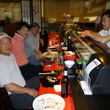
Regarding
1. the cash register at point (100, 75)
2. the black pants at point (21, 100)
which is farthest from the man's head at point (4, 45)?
the cash register at point (100, 75)

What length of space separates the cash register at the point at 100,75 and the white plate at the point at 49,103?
32cm

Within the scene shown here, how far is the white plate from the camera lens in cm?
120

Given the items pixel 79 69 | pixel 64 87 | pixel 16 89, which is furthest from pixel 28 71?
pixel 64 87

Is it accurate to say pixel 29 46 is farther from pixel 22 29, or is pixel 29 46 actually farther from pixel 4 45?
pixel 4 45

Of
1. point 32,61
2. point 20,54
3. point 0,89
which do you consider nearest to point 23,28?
point 20,54

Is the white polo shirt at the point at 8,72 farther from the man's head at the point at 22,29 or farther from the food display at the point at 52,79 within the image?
the man's head at the point at 22,29

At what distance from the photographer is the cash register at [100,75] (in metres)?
1.07

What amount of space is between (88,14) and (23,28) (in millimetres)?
7524

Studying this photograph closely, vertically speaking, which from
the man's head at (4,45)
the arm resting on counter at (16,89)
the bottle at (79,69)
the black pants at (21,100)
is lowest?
the black pants at (21,100)

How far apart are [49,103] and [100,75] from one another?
21.1 inches

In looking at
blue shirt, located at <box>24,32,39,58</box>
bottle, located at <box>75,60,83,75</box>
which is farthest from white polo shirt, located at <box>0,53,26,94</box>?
blue shirt, located at <box>24,32,39,58</box>

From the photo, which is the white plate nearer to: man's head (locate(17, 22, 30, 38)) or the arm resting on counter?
the arm resting on counter

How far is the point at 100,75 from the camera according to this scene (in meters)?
1.08

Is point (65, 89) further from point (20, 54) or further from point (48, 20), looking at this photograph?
point (48, 20)
